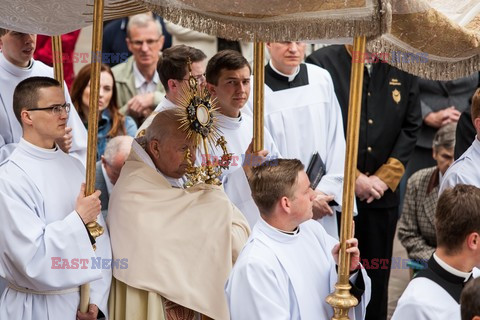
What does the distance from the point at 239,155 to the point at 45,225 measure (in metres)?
1.52

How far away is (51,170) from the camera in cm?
509

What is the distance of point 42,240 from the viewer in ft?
15.9

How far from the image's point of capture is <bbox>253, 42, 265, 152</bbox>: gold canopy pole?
5695 mm

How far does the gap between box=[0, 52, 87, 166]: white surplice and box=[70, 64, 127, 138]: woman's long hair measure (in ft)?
4.01

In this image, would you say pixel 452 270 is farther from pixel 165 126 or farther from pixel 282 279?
pixel 165 126

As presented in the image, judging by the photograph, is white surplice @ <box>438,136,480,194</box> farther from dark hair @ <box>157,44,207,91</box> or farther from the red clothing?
the red clothing

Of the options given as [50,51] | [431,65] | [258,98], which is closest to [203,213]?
[258,98]

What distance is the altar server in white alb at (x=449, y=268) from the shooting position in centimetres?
396

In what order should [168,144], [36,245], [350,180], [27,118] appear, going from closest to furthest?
[350,180] → [36,245] → [27,118] → [168,144]

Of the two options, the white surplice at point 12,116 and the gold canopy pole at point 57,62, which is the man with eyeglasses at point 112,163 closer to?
the white surplice at point 12,116

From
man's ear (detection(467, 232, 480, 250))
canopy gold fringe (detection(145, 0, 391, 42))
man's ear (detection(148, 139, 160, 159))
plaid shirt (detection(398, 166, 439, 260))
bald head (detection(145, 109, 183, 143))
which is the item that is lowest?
plaid shirt (detection(398, 166, 439, 260))

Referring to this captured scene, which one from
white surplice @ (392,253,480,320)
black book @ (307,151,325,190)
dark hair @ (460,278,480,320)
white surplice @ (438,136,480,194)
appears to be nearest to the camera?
dark hair @ (460,278,480,320)

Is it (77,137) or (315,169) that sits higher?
(77,137)

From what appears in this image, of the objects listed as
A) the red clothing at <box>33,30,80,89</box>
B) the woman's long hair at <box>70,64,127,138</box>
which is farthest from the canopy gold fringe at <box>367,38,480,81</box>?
the red clothing at <box>33,30,80,89</box>
